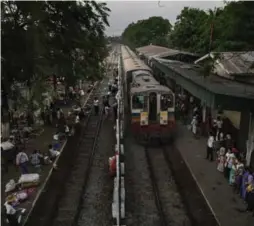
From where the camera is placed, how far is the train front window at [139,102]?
60.0ft

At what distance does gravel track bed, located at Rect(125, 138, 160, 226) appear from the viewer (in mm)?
11195

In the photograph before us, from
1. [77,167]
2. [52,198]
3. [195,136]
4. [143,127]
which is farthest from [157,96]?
[52,198]

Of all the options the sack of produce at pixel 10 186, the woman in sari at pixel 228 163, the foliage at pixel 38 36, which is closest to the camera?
the foliage at pixel 38 36

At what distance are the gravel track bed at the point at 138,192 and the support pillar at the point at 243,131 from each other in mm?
3873

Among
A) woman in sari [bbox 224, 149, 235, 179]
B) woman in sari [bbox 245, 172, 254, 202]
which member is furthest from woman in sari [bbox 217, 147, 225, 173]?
woman in sari [bbox 245, 172, 254, 202]

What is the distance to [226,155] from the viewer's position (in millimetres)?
13961

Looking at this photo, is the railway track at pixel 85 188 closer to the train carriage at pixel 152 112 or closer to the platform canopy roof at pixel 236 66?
the train carriage at pixel 152 112

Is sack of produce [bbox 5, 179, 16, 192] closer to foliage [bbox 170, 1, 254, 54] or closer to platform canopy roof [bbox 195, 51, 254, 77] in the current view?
foliage [bbox 170, 1, 254, 54]

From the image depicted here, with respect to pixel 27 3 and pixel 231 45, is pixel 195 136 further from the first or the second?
pixel 27 3

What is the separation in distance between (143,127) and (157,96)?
155cm

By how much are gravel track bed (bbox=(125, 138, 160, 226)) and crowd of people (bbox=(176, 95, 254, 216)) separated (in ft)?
8.67

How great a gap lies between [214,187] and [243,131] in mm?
3519

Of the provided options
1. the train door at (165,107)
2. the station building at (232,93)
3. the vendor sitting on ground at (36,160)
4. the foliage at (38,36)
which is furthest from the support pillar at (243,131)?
the foliage at (38,36)

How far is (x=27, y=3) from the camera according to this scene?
21.2 ft
